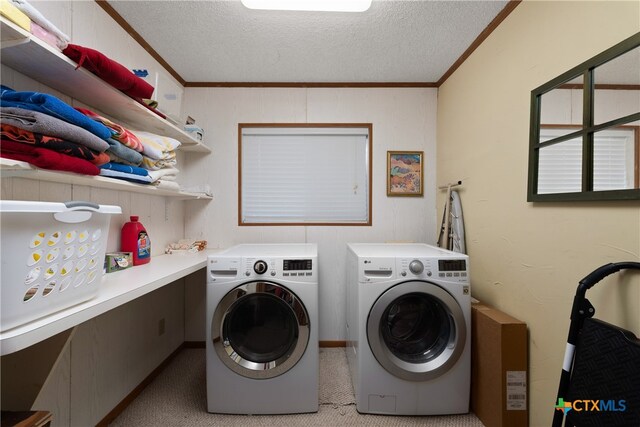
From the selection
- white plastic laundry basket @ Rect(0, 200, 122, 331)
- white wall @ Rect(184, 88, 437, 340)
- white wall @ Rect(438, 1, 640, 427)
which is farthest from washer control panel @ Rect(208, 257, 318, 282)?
white wall @ Rect(438, 1, 640, 427)

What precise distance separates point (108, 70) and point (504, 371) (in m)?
2.36

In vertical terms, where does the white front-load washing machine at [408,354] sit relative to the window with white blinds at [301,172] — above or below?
below

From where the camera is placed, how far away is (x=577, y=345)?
3.17 ft

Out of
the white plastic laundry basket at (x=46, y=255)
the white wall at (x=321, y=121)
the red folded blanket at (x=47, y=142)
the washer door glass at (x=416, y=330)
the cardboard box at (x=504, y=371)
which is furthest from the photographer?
the white wall at (x=321, y=121)

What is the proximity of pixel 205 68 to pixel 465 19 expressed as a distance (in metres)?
1.96

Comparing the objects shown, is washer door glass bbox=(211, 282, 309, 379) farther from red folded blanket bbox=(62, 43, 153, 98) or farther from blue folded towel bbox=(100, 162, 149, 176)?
red folded blanket bbox=(62, 43, 153, 98)

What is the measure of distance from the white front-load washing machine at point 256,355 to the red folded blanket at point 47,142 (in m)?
0.82

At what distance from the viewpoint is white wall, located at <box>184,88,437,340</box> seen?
2.36m

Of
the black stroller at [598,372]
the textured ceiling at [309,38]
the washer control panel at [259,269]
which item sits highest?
the textured ceiling at [309,38]

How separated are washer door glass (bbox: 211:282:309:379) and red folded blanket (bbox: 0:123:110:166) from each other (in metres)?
0.97

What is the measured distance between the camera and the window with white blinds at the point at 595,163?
3.06ft

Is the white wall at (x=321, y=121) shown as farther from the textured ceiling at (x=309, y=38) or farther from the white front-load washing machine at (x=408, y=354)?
the white front-load washing machine at (x=408, y=354)

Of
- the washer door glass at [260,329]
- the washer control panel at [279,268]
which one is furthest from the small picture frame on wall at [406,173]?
the washer door glass at [260,329]

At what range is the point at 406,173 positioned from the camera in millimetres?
2385
